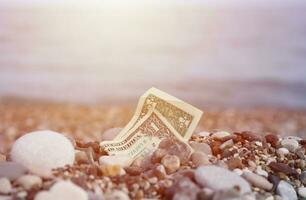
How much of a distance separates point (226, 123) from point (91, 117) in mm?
1048

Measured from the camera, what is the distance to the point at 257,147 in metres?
2.65

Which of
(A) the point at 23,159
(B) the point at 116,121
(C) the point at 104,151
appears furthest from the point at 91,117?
(A) the point at 23,159

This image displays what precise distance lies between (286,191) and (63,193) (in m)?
0.88

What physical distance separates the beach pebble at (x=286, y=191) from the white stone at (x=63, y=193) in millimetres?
772

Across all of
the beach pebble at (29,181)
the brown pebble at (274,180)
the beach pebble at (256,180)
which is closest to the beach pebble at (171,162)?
the beach pebble at (256,180)

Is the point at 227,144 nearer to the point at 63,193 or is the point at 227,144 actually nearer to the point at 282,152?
the point at 282,152

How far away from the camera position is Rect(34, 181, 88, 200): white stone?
198 centimetres

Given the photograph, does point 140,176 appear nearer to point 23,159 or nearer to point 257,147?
point 23,159

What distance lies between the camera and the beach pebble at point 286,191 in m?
2.36

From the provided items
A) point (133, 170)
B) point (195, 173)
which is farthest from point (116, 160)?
point (195, 173)

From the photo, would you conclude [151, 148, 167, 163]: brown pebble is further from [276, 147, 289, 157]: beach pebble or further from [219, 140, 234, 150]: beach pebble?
[276, 147, 289, 157]: beach pebble

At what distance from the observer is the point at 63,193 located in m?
1.98

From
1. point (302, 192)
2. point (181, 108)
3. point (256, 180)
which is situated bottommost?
point (302, 192)

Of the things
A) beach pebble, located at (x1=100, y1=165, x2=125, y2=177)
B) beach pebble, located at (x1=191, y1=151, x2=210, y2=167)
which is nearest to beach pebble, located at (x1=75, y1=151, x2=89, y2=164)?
beach pebble, located at (x1=100, y1=165, x2=125, y2=177)
